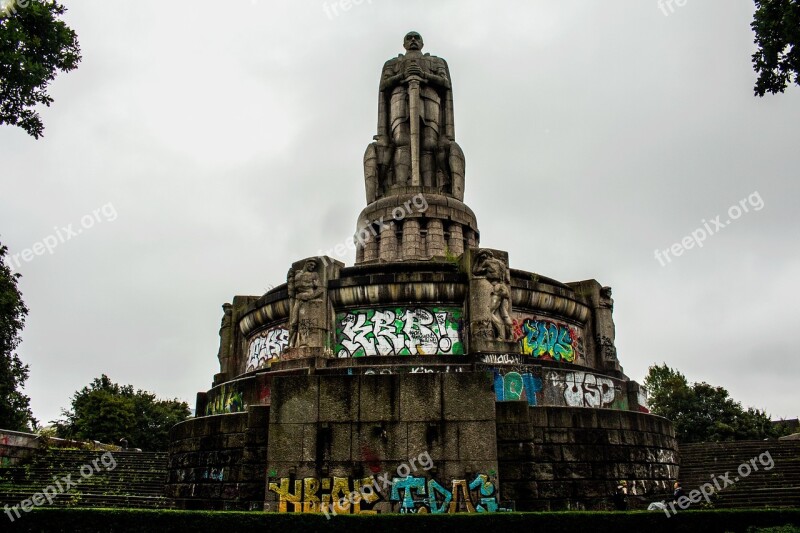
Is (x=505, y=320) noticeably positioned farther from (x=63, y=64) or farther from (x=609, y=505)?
(x=63, y=64)

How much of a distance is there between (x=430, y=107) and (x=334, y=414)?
1803 centimetres

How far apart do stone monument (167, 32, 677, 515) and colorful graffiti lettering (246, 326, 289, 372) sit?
0.22 ft

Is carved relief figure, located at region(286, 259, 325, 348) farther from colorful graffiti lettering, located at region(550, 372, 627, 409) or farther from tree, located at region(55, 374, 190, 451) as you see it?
tree, located at region(55, 374, 190, 451)

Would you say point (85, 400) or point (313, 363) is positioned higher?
point (85, 400)

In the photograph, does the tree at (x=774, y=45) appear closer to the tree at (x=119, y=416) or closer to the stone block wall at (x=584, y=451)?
the stone block wall at (x=584, y=451)

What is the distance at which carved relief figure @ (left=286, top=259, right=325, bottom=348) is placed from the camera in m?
16.9

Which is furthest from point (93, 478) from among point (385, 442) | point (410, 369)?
point (385, 442)

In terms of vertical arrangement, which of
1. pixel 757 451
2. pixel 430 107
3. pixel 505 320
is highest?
pixel 430 107

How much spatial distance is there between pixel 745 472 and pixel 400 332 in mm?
11438

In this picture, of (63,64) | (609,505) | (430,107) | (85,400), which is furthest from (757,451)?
(85,400)

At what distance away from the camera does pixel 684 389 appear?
51531mm

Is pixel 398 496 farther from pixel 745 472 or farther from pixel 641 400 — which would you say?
pixel 745 472

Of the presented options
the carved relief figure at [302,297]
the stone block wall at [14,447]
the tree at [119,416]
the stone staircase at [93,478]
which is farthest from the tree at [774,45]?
the tree at [119,416]

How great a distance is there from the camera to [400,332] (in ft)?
55.9
